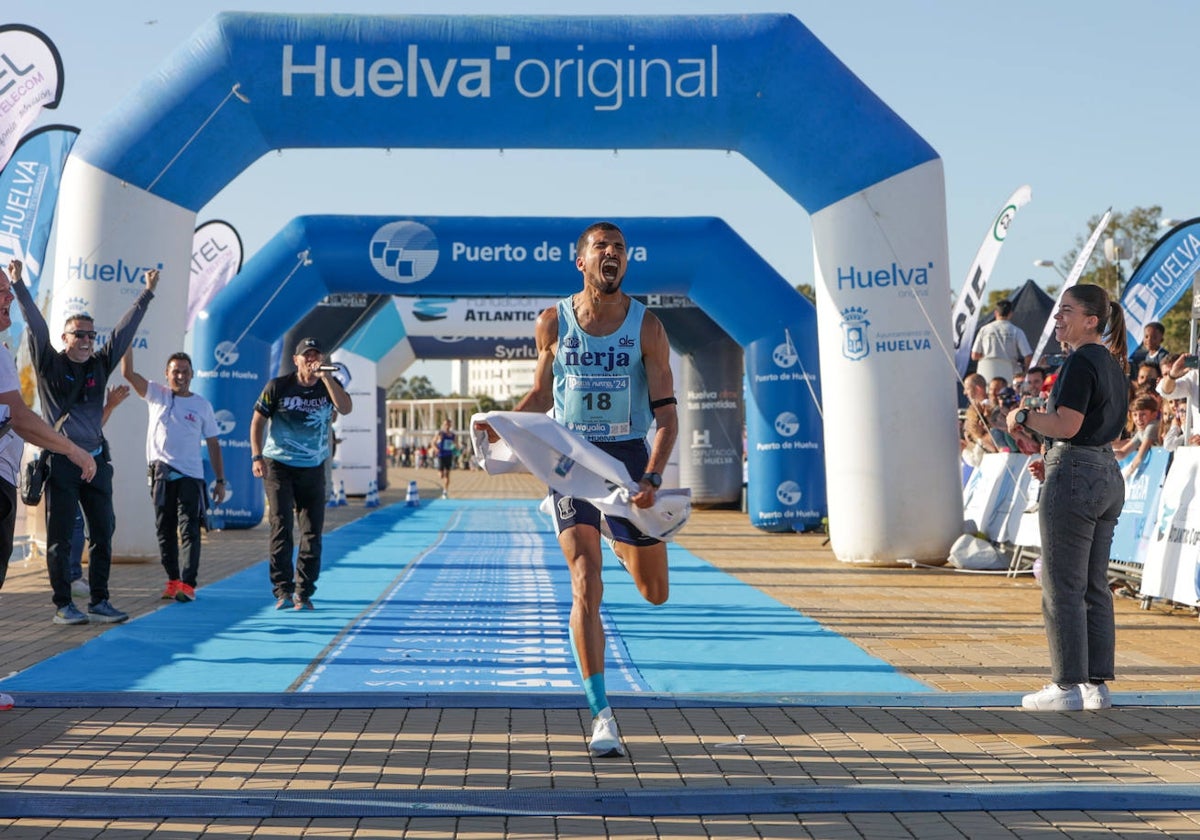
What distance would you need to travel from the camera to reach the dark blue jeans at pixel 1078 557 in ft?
20.2

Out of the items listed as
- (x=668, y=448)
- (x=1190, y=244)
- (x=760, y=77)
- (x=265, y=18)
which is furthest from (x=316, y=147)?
(x=1190, y=244)

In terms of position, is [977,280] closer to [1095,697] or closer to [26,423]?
[1095,697]

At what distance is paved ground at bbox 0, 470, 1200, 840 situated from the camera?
13.9 feet

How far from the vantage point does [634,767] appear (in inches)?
196

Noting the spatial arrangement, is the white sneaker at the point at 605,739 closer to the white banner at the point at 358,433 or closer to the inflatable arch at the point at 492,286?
the inflatable arch at the point at 492,286

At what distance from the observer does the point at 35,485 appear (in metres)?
8.20

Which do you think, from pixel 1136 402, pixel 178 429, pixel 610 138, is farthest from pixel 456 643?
pixel 610 138

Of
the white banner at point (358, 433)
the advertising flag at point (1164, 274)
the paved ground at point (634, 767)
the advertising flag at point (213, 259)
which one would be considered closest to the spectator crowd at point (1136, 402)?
the advertising flag at point (1164, 274)

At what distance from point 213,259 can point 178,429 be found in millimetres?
11777

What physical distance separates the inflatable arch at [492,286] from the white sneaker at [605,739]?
14.0 m

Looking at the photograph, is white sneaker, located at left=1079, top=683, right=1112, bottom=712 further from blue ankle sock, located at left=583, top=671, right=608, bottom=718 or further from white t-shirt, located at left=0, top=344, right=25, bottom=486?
white t-shirt, located at left=0, top=344, right=25, bottom=486

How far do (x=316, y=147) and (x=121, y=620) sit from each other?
5.76 metres

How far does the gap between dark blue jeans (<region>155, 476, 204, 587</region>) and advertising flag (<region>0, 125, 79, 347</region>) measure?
4.59 m

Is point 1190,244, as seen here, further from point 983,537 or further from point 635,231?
point 635,231
